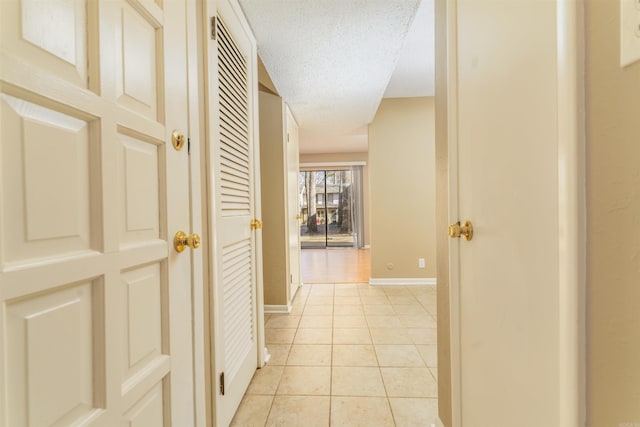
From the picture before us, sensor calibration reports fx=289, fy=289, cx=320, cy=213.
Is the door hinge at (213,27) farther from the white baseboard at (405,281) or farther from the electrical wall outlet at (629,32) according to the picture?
the white baseboard at (405,281)

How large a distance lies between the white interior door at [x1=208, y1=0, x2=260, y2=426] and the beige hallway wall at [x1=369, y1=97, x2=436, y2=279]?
2.38 meters

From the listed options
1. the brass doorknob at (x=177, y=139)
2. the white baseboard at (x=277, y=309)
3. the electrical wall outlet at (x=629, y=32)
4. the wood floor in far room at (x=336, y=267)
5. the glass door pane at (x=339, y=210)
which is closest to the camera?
the electrical wall outlet at (x=629, y=32)

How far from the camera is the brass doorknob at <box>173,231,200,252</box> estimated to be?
90 centimetres

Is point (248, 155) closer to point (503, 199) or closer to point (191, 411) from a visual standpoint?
point (191, 411)

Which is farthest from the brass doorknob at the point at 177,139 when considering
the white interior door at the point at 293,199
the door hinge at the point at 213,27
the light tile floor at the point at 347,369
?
the white interior door at the point at 293,199

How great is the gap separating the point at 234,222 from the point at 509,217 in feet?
4.05

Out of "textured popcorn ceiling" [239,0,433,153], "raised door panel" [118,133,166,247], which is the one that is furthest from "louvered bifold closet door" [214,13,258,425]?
"raised door panel" [118,133,166,247]

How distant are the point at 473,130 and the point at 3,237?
113 centimetres

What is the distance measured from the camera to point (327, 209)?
826cm

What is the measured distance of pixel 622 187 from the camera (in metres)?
0.44

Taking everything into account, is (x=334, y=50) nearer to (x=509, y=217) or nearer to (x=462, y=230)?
(x=462, y=230)

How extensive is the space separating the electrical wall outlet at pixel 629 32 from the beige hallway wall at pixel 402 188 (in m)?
3.53

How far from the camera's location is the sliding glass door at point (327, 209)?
8.11 m

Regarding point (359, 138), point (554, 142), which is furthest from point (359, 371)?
point (359, 138)
